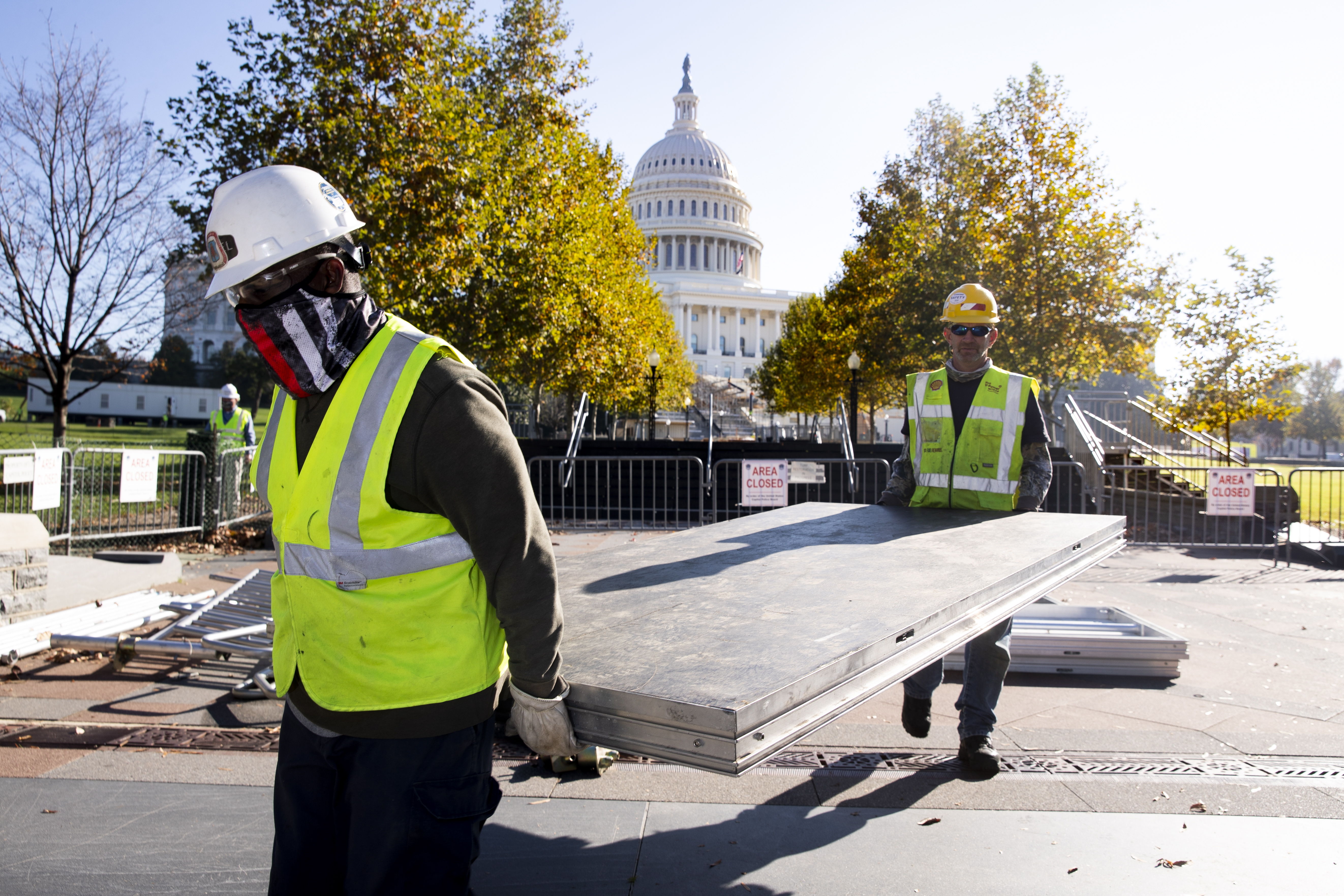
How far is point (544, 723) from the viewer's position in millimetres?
2062

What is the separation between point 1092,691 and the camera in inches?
214

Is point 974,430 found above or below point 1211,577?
above

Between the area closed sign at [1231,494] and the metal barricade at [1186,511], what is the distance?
0.11 meters

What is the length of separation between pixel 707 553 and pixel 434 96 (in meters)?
13.0

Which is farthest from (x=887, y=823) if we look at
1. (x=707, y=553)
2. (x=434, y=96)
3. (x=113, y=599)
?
(x=434, y=96)

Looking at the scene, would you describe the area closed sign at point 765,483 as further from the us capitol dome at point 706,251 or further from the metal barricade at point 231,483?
the us capitol dome at point 706,251

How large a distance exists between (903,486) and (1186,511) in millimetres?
13590

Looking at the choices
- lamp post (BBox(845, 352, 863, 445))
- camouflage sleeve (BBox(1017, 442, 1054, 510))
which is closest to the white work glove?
camouflage sleeve (BBox(1017, 442, 1054, 510))

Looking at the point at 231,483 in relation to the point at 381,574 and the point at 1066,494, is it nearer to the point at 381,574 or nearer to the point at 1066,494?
the point at 381,574

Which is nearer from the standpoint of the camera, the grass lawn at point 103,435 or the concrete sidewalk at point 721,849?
the concrete sidewalk at point 721,849

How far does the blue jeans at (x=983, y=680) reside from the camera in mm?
3943

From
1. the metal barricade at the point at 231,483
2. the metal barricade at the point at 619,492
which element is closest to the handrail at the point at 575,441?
the metal barricade at the point at 619,492

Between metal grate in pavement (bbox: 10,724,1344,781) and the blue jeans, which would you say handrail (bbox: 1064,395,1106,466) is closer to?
metal grate in pavement (bbox: 10,724,1344,781)

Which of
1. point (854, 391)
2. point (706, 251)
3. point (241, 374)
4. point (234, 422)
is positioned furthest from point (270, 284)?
point (706, 251)
